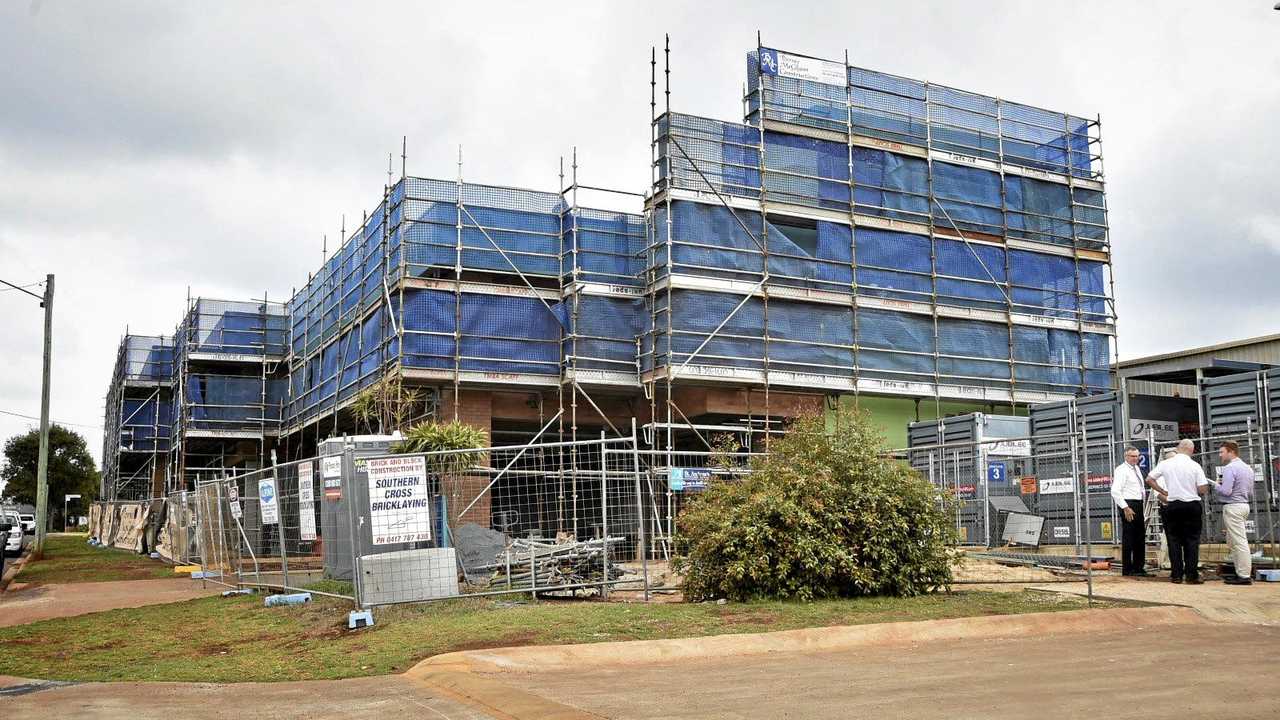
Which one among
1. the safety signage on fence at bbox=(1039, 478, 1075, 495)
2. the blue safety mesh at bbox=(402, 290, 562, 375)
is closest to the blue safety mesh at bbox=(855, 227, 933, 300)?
the blue safety mesh at bbox=(402, 290, 562, 375)

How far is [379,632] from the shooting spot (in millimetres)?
→ 10578

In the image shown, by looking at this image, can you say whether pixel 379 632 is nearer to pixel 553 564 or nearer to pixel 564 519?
pixel 553 564

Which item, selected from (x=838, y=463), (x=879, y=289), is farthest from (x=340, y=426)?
(x=838, y=463)

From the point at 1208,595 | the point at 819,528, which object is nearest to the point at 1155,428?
the point at 1208,595

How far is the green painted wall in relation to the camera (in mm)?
28984

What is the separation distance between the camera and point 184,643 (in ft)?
37.1

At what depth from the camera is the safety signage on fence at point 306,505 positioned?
15.4 metres

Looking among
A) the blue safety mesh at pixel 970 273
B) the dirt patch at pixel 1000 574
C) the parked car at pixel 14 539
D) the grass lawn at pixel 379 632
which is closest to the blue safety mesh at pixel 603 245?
the blue safety mesh at pixel 970 273

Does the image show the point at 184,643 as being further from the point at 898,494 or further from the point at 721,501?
the point at 898,494

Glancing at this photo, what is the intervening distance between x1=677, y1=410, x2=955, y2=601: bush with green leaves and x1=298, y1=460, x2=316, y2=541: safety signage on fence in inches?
218

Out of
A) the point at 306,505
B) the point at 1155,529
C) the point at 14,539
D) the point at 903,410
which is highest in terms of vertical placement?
the point at 903,410

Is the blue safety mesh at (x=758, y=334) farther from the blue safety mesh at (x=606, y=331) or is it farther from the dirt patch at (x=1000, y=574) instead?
the dirt patch at (x=1000, y=574)

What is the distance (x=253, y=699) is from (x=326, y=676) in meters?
0.90

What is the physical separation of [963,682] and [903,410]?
22.9 meters
